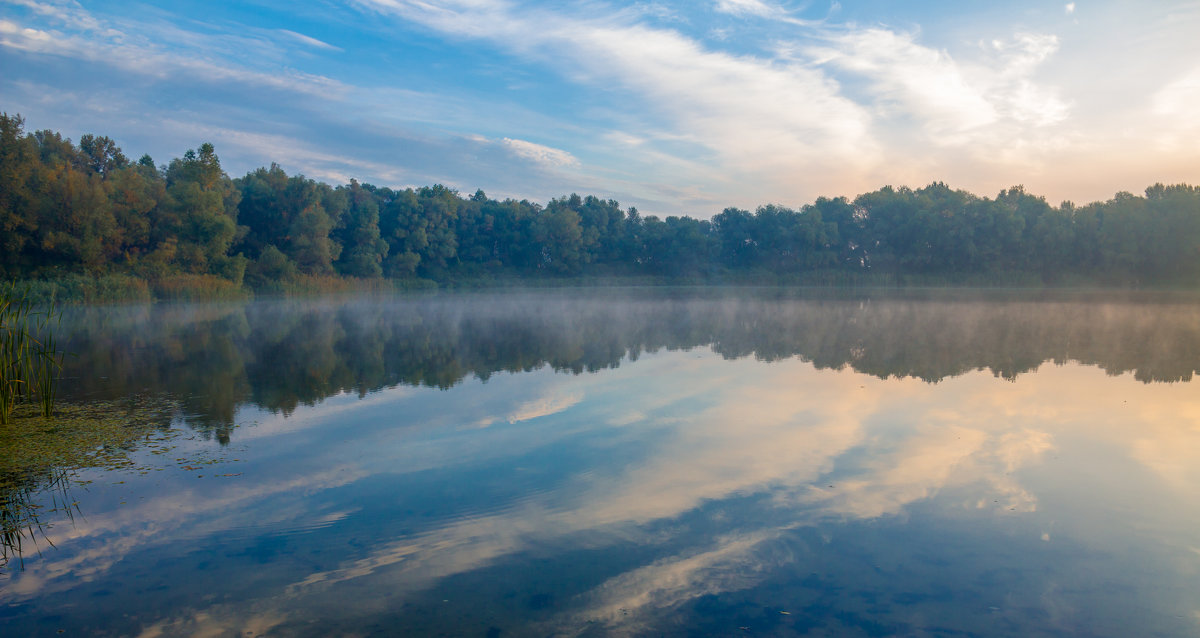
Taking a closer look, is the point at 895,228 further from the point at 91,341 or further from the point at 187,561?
the point at 187,561

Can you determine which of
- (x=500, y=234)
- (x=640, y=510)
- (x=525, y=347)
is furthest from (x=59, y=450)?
(x=500, y=234)

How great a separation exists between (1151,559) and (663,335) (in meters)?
12.2

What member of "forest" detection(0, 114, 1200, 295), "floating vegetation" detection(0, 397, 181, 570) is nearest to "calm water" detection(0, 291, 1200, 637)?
"floating vegetation" detection(0, 397, 181, 570)

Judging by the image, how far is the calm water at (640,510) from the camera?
3201 millimetres

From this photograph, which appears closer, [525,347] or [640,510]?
[640,510]

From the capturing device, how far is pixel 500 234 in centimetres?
6888

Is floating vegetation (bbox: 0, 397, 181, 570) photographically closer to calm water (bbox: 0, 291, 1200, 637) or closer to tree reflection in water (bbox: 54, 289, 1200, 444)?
calm water (bbox: 0, 291, 1200, 637)

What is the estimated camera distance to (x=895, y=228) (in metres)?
58.8

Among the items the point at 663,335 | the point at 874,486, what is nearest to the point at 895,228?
the point at 663,335

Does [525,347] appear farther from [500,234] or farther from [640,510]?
[500,234]

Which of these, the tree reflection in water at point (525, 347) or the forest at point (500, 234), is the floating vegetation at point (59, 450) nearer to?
the tree reflection in water at point (525, 347)

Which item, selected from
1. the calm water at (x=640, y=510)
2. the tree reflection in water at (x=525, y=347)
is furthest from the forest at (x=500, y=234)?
the calm water at (x=640, y=510)

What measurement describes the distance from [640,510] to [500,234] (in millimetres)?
65933

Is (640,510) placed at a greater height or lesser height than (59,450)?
greater
